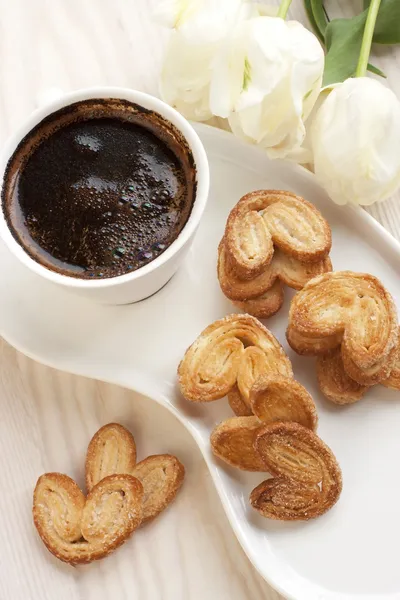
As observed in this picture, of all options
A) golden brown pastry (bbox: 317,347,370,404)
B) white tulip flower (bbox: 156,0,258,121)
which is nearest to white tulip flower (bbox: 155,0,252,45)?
white tulip flower (bbox: 156,0,258,121)

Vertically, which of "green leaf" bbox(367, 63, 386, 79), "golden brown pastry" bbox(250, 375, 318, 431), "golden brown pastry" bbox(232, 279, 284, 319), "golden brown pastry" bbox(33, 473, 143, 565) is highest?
"green leaf" bbox(367, 63, 386, 79)

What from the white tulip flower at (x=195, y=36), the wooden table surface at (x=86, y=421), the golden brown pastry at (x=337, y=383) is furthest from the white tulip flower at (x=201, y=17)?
the golden brown pastry at (x=337, y=383)

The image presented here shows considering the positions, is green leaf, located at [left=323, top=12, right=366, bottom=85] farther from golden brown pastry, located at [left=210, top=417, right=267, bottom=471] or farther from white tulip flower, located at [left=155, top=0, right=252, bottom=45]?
golden brown pastry, located at [left=210, top=417, right=267, bottom=471]

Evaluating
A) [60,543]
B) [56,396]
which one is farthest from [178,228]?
[60,543]

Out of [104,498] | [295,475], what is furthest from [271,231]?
[104,498]

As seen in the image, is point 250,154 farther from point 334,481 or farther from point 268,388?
point 334,481

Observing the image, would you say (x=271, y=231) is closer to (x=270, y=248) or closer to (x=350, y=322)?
(x=270, y=248)
